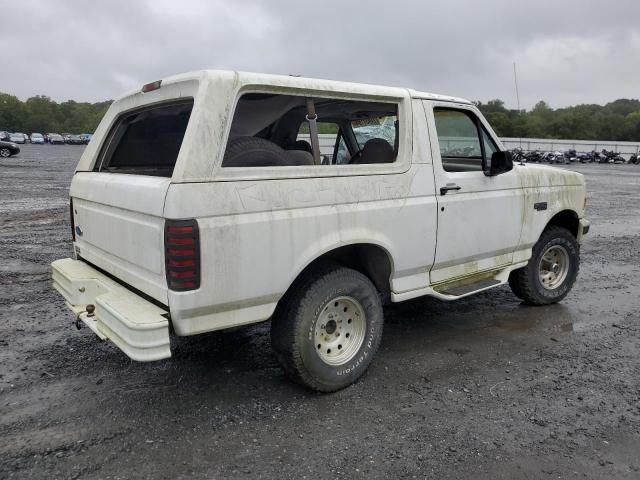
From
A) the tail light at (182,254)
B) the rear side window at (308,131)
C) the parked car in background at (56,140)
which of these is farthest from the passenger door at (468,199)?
the parked car in background at (56,140)

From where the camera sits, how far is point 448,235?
417 cm

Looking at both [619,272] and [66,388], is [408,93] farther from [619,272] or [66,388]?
[619,272]

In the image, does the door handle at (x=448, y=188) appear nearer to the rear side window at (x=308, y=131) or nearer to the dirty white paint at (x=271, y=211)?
the dirty white paint at (x=271, y=211)

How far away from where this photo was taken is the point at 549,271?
5.66 m

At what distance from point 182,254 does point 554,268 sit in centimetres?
437

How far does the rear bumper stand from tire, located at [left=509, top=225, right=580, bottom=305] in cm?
390

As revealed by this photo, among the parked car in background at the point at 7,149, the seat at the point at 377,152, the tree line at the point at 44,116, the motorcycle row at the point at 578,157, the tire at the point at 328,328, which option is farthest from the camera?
the tree line at the point at 44,116

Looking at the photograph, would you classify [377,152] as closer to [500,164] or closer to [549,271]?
[500,164]

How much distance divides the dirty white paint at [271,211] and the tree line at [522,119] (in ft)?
178

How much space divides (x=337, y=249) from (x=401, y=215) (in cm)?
55

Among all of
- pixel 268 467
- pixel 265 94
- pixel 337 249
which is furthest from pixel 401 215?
pixel 268 467

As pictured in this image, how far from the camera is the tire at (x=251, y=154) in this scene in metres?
3.28

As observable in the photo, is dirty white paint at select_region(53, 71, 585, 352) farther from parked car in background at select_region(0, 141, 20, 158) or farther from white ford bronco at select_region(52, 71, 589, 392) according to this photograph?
parked car in background at select_region(0, 141, 20, 158)

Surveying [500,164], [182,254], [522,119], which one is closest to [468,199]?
[500,164]
